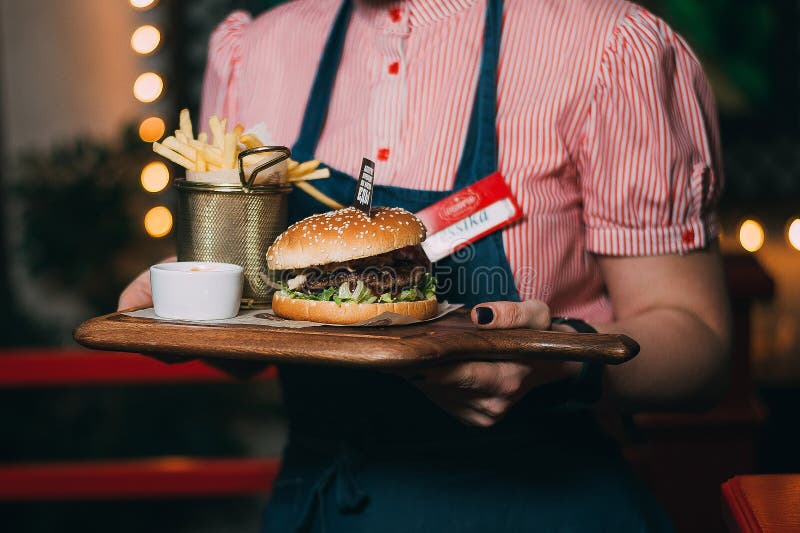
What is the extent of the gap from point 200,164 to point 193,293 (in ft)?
0.92

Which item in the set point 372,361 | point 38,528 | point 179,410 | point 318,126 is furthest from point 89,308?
point 372,361

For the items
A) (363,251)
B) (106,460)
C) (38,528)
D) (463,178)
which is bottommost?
(38,528)

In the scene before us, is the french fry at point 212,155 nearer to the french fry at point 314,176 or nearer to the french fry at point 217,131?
the french fry at point 217,131

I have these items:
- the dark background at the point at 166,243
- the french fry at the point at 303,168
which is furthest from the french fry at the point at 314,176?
the dark background at the point at 166,243

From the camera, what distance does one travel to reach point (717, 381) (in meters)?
1.68

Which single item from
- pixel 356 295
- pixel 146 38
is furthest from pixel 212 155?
pixel 146 38

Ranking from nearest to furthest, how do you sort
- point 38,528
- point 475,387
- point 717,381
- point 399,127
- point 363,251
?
point 475,387, point 363,251, point 717,381, point 399,127, point 38,528

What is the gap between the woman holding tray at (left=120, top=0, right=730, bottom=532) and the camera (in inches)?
63.9

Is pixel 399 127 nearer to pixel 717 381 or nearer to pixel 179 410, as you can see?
pixel 717 381

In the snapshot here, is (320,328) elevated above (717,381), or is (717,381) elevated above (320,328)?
(320,328)

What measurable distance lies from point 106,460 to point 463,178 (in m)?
3.10

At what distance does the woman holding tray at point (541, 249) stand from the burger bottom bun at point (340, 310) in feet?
0.59

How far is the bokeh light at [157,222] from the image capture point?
384cm

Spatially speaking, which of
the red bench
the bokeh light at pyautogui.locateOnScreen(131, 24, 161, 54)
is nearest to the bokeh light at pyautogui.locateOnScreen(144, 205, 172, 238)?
the red bench
